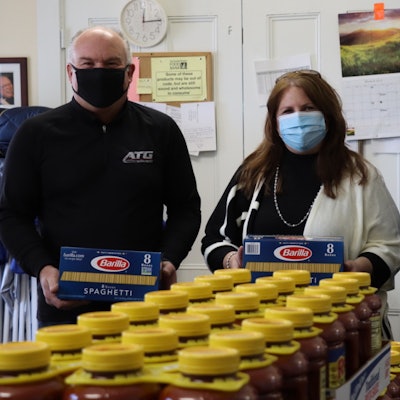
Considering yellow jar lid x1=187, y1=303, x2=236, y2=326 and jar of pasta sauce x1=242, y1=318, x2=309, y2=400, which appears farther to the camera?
yellow jar lid x1=187, y1=303, x2=236, y2=326

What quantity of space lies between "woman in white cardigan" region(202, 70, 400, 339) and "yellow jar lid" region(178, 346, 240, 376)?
51.8 inches

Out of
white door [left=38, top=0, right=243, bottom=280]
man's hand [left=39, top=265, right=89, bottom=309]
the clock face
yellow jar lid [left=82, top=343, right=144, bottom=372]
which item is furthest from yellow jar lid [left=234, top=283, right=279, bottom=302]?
the clock face

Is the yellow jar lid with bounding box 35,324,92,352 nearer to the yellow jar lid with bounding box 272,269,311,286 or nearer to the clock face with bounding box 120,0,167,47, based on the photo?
the yellow jar lid with bounding box 272,269,311,286

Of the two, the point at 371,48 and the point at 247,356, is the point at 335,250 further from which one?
the point at 371,48

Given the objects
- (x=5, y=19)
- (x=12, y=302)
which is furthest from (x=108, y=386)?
(x=5, y=19)

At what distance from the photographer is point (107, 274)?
5.69 feet

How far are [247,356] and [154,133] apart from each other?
1389 mm

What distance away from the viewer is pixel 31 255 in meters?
2.05

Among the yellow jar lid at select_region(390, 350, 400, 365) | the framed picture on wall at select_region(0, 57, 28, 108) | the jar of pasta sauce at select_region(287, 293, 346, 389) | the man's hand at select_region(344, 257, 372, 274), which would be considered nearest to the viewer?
the jar of pasta sauce at select_region(287, 293, 346, 389)

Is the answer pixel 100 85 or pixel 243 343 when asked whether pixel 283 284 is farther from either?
pixel 100 85

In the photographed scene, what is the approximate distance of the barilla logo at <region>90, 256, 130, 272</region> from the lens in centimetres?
173

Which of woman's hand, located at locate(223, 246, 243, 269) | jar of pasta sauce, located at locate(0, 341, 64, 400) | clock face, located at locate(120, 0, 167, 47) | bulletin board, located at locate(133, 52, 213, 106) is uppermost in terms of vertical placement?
clock face, located at locate(120, 0, 167, 47)

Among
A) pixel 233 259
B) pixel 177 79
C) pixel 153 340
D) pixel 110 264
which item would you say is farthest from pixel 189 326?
pixel 177 79

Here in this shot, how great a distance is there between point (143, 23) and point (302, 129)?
235 centimetres
